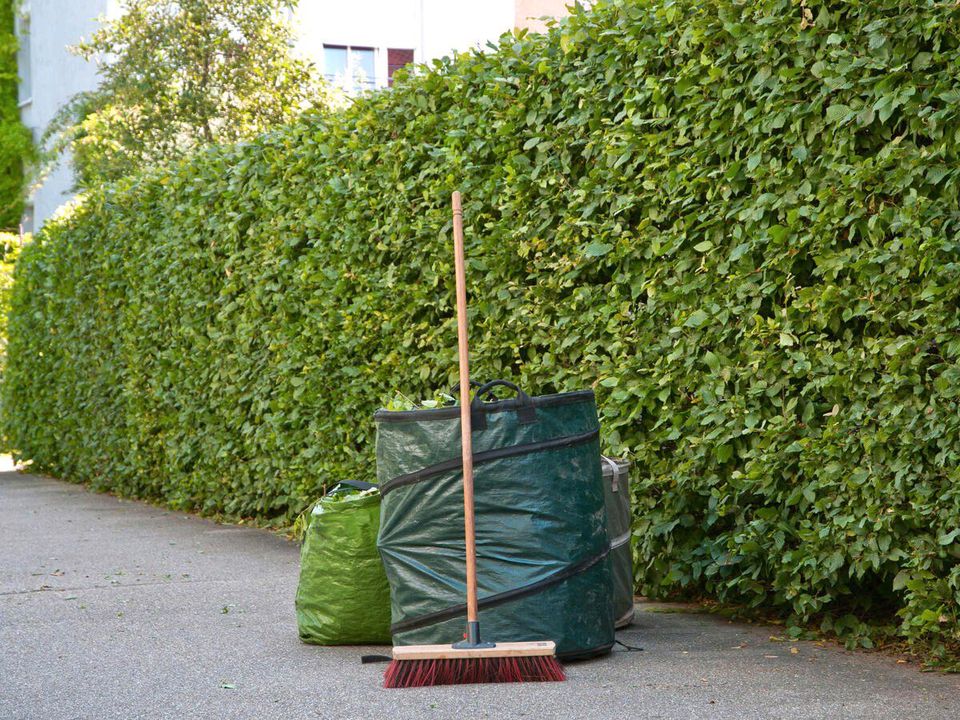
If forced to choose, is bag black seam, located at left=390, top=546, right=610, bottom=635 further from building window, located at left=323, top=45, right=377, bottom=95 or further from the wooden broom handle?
building window, located at left=323, top=45, right=377, bottom=95

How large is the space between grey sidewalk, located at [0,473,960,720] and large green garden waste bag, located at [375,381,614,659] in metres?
0.26

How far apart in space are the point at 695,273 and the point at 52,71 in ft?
76.1

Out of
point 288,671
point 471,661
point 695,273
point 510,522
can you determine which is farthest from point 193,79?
point 471,661

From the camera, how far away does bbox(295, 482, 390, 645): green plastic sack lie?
531 centimetres

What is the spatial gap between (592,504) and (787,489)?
2.93 ft

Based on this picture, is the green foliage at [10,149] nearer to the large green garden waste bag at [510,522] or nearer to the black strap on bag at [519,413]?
the large green garden waste bag at [510,522]

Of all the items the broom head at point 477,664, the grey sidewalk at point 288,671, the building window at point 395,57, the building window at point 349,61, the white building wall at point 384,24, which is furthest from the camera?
the building window at point 395,57

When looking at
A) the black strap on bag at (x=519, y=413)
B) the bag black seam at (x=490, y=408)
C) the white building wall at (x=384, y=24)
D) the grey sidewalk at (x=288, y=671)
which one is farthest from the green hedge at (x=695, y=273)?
the white building wall at (x=384, y=24)

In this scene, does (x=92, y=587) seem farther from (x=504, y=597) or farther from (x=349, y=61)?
(x=349, y=61)

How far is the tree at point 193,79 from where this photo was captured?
647 inches

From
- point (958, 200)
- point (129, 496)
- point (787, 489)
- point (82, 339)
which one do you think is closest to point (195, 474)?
point (129, 496)

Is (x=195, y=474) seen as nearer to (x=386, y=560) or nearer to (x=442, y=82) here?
(x=442, y=82)

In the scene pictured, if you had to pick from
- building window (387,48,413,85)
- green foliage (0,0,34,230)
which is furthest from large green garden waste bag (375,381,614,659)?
green foliage (0,0,34,230)

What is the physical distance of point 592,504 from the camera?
4.84 metres
